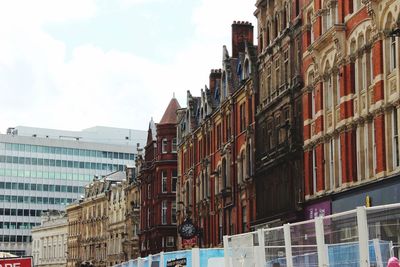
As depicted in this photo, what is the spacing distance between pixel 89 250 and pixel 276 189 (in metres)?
74.1

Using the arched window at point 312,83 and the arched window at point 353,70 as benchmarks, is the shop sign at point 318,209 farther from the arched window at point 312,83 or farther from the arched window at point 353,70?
the arched window at point 353,70

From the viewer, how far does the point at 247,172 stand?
5159 centimetres

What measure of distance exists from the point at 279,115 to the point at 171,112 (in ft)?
126

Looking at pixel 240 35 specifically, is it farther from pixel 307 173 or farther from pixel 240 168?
pixel 307 173

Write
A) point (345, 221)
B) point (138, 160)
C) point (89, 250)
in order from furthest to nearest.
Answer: point (89, 250), point (138, 160), point (345, 221)

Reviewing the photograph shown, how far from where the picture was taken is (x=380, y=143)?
29969 millimetres

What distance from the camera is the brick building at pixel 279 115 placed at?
4116 centimetres

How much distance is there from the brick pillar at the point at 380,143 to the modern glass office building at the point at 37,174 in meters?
127

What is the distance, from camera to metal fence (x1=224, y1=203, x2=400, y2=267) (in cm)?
1041

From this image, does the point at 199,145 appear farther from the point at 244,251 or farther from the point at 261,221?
the point at 244,251

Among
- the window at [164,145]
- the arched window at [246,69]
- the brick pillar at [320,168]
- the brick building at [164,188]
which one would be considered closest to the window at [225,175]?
the arched window at [246,69]

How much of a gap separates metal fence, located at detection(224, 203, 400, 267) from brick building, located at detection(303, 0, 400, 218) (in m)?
14.7

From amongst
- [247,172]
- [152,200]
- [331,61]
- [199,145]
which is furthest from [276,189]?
[152,200]

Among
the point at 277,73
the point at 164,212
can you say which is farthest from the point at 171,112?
the point at 277,73
